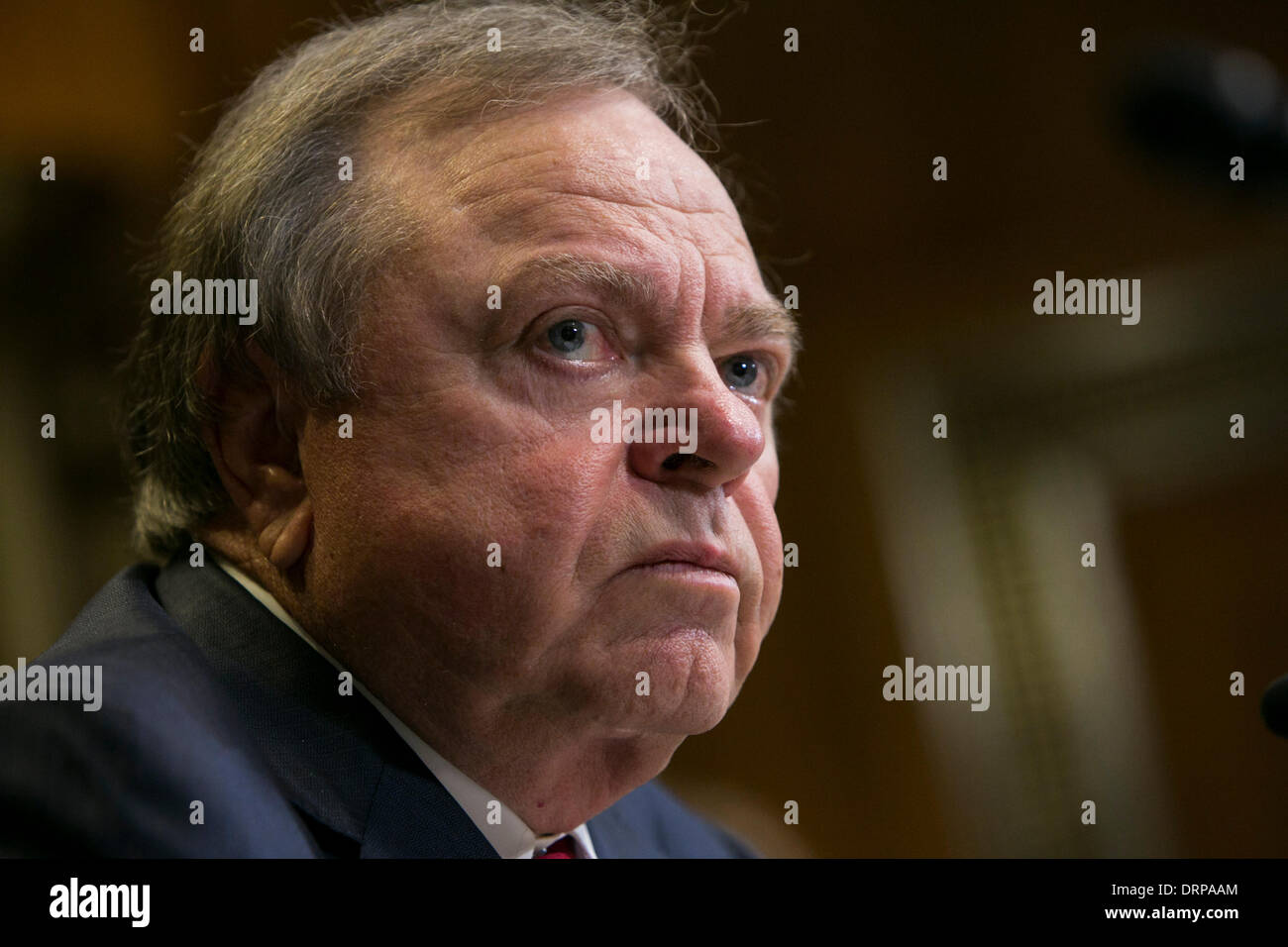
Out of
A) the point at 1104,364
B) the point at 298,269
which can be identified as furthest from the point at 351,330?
the point at 1104,364

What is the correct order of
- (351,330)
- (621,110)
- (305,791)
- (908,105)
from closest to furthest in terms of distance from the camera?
(305,791) < (351,330) < (621,110) < (908,105)

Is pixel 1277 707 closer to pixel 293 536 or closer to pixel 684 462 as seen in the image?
pixel 684 462

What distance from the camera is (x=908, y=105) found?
2.61 metres

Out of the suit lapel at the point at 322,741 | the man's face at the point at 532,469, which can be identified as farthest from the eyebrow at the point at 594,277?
the suit lapel at the point at 322,741

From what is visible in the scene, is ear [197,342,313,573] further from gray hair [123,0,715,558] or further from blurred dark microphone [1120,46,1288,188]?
blurred dark microphone [1120,46,1288,188]

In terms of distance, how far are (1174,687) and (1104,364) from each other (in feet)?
2.42

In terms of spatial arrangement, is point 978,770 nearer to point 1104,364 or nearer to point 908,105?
point 1104,364

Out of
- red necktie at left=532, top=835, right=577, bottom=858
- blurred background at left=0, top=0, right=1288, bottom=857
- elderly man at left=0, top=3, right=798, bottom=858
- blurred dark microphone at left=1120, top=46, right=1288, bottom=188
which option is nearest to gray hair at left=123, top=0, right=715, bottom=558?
elderly man at left=0, top=3, right=798, bottom=858

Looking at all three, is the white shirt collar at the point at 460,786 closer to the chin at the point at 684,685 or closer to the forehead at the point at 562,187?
the chin at the point at 684,685

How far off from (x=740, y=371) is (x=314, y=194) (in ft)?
2.02

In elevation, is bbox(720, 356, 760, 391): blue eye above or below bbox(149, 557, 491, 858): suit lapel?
above

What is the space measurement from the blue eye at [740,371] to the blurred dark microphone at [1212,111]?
0.80m

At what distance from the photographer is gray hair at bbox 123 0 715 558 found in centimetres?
156

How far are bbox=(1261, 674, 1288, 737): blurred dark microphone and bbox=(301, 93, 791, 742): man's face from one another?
61 cm
